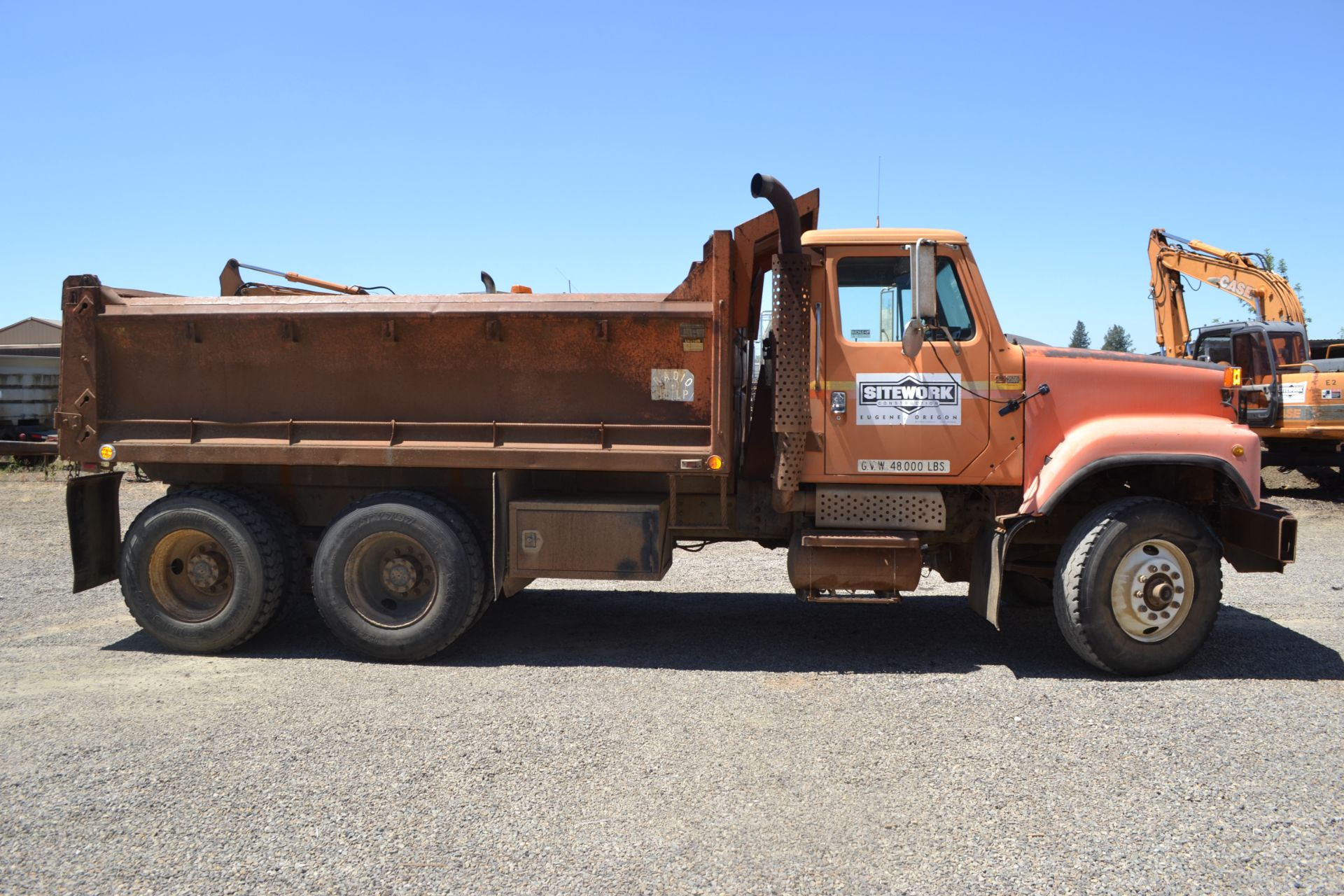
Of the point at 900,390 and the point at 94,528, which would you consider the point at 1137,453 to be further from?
the point at 94,528

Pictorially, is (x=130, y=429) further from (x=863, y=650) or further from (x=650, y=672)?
(x=863, y=650)

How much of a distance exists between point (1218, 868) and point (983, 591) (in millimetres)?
2691

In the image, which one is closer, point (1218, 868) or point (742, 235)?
point (1218, 868)

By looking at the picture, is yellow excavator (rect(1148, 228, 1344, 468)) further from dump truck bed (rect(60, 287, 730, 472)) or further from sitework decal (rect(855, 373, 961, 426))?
dump truck bed (rect(60, 287, 730, 472))

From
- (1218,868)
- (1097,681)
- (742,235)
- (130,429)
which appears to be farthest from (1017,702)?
(130,429)

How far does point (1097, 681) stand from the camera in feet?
18.7

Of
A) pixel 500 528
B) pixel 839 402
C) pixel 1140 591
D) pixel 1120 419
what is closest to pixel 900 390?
pixel 839 402

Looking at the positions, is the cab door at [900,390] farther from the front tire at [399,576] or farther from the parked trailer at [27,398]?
the parked trailer at [27,398]

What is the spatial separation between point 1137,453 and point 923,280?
1680mm

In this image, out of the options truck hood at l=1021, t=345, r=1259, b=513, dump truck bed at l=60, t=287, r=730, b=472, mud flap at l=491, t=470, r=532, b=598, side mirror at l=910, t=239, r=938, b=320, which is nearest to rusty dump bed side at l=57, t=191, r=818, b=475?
dump truck bed at l=60, t=287, r=730, b=472

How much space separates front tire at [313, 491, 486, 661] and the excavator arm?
609 inches

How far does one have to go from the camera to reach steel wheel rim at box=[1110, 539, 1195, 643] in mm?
5730

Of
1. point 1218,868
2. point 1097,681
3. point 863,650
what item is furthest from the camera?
point 863,650

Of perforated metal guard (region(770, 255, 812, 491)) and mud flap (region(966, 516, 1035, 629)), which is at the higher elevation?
perforated metal guard (region(770, 255, 812, 491))
